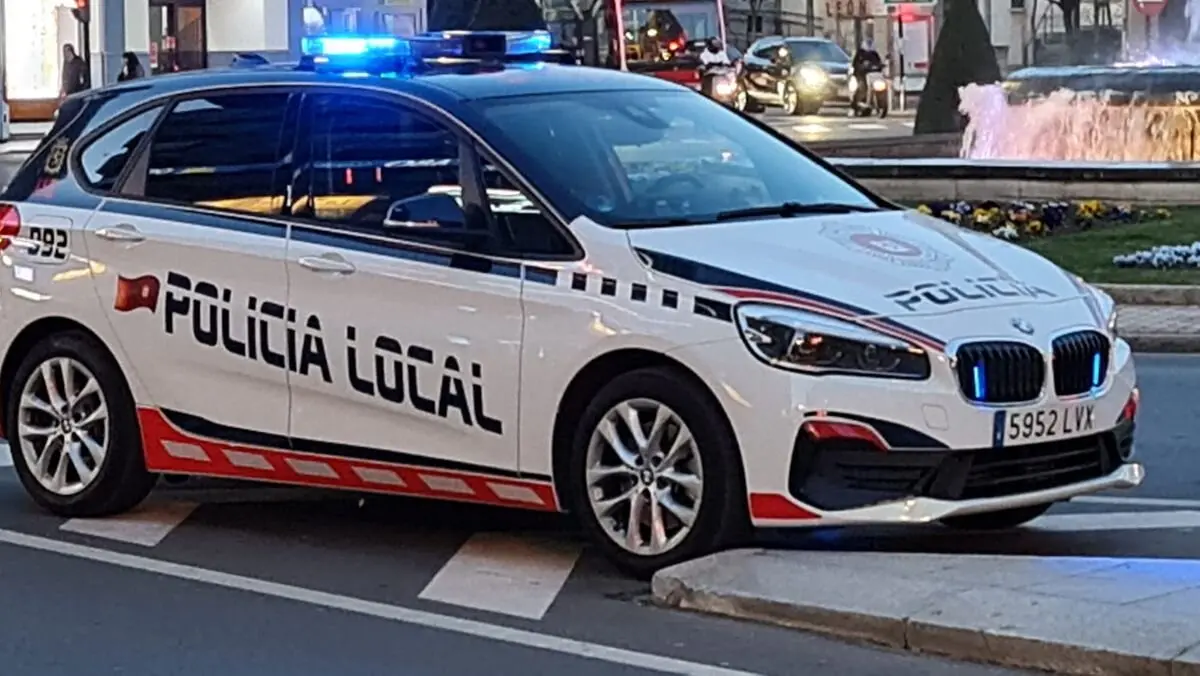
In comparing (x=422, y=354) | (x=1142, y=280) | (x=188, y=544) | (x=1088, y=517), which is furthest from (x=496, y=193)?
(x=1142, y=280)

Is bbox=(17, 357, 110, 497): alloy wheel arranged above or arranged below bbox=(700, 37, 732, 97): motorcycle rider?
below

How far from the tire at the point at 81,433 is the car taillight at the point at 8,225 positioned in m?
0.45

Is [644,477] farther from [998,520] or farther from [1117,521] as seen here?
[1117,521]

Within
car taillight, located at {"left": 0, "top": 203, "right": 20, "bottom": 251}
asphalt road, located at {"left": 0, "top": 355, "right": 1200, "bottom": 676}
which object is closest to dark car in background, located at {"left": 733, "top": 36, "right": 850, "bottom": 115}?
asphalt road, located at {"left": 0, "top": 355, "right": 1200, "bottom": 676}

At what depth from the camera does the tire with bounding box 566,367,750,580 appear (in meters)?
7.45

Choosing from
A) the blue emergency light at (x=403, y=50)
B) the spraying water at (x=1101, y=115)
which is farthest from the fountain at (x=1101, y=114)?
the blue emergency light at (x=403, y=50)

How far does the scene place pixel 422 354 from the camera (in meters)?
8.05

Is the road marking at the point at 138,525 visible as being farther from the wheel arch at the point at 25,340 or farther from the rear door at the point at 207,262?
the wheel arch at the point at 25,340

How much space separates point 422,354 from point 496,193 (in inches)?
23.4

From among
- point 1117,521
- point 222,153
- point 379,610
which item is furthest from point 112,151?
point 1117,521

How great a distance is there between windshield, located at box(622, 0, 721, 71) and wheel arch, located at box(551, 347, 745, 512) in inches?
1655

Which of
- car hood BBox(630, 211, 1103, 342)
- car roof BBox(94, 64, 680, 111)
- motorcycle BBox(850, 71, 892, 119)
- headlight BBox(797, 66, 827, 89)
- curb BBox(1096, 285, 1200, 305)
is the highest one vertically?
headlight BBox(797, 66, 827, 89)

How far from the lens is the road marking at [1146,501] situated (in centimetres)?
897

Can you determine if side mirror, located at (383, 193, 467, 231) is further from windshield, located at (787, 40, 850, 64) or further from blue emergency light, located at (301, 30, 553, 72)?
windshield, located at (787, 40, 850, 64)
